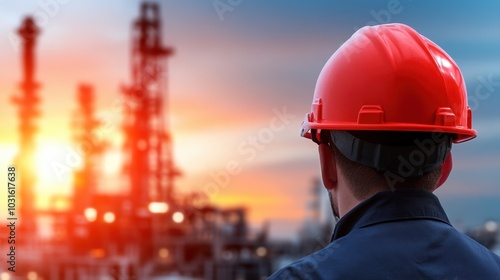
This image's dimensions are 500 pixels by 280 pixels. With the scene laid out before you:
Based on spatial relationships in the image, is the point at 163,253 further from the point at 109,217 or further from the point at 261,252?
the point at 261,252

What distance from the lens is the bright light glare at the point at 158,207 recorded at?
27.4m

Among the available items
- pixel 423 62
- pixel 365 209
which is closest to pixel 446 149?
pixel 423 62

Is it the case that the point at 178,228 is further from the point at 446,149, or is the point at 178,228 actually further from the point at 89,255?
the point at 446,149

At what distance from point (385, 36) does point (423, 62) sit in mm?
123

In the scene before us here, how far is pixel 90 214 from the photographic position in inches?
1056

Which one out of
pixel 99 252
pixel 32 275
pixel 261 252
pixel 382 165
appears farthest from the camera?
pixel 261 252

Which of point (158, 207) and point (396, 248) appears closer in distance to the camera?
point (396, 248)

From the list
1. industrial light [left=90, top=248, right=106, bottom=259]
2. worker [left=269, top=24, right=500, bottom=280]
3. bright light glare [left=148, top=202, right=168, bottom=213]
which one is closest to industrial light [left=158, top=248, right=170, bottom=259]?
bright light glare [left=148, top=202, right=168, bottom=213]

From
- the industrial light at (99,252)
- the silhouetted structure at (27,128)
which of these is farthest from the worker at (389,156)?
the industrial light at (99,252)

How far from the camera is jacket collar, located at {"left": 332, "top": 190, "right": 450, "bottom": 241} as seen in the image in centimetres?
133

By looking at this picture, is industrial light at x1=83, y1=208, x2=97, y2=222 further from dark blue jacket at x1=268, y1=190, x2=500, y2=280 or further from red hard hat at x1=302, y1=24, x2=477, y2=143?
dark blue jacket at x1=268, y1=190, x2=500, y2=280

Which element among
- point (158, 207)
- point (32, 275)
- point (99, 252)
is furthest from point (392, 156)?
point (32, 275)

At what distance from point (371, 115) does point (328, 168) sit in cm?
15

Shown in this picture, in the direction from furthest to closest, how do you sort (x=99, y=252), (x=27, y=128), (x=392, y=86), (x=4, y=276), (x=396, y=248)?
1. (x=4, y=276)
2. (x=99, y=252)
3. (x=27, y=128)
4. (x=392, y=86)
5. (x=396, y=248)
